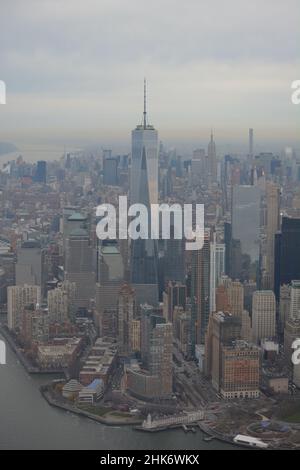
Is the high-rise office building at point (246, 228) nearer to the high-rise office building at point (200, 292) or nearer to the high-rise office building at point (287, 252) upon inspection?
the high-rise office building at point (287, 252)

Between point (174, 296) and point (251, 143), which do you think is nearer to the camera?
point (251, 143)

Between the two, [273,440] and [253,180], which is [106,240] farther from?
[273,440]

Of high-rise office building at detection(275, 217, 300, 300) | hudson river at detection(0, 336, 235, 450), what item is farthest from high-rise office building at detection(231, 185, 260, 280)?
hudson river at detection(0, 336, 235, 450)

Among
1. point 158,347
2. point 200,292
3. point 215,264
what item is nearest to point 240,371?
point 158,347

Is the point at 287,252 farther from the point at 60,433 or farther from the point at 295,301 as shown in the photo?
the point at 60,433

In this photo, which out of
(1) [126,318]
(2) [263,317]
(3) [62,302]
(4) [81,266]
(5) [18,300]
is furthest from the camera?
(4) [81,266]

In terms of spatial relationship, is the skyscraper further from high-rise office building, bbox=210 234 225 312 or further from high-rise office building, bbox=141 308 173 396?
high-rise office building, bbox=141 308 173 396
